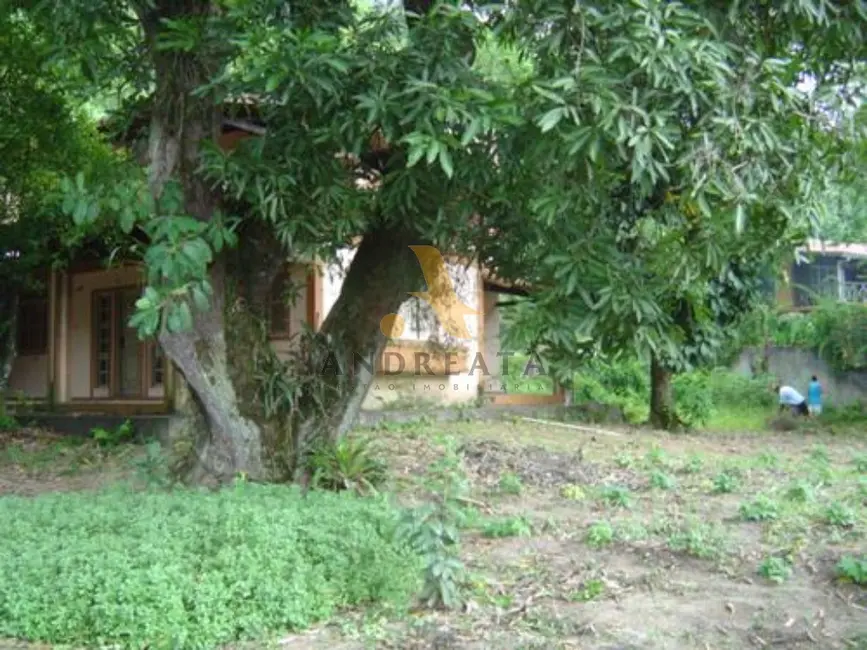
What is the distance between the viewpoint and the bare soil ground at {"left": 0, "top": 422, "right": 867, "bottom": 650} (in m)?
5.18

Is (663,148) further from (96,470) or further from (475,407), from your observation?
(475,407)

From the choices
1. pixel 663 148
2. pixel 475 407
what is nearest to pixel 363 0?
pixel 663 148

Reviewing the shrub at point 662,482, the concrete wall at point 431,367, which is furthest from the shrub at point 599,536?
the concrete wall at point 431,367

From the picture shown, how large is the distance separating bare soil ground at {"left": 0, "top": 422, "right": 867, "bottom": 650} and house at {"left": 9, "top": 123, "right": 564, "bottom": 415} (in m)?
3.07

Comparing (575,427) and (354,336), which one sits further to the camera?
(575,427)

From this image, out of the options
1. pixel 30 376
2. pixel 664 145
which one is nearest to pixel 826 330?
pixel 30 376

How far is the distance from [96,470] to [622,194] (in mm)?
6525

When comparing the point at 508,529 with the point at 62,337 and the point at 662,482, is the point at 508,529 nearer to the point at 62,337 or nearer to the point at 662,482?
the point at 662,482

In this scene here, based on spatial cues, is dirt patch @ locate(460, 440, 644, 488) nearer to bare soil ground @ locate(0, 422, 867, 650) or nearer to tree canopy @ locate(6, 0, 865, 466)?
bare soil ground @ locate(0, 422, 867, 650)

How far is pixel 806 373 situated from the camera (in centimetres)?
2356

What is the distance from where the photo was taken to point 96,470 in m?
10.9

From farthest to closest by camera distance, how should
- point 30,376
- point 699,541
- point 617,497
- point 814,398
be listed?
point 814,398 → point 30,376 → point 617,497 → point 699,541

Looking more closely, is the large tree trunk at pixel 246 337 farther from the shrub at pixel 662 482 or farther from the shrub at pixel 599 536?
the shrub at pixel 662 482

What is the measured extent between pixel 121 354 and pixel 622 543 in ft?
37.6
